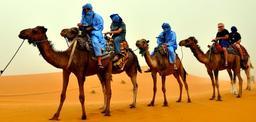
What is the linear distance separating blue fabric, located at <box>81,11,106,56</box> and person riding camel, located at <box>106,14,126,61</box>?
1684mm

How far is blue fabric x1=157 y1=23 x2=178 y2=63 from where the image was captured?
1738 cm

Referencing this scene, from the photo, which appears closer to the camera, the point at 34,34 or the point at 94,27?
the point at 34,34

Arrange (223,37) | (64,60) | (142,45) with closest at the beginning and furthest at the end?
1. (64,60)
2. (142,45)
3. (223,37)

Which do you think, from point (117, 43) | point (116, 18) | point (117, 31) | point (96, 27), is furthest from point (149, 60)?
point (96, 27)

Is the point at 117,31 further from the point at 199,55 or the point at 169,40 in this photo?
the point at 199,55

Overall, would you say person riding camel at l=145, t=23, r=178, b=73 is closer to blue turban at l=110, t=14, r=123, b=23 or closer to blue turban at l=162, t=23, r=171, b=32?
blue turban at l=162, t=23, r=171, b=32

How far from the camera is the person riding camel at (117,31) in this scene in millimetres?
15578

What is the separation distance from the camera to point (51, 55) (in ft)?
40.3

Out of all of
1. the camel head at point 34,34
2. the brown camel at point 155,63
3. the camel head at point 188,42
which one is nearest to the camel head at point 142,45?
the brown camel at point 155,63

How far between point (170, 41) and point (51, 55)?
21.5ft

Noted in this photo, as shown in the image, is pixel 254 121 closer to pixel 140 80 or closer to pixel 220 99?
pixel 220 99

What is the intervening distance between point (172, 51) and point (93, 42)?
4781 mm

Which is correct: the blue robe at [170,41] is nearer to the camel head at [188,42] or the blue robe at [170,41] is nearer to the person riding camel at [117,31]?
the camel head at [188,42]

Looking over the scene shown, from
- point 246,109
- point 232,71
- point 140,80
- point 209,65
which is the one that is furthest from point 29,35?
point 140,80
